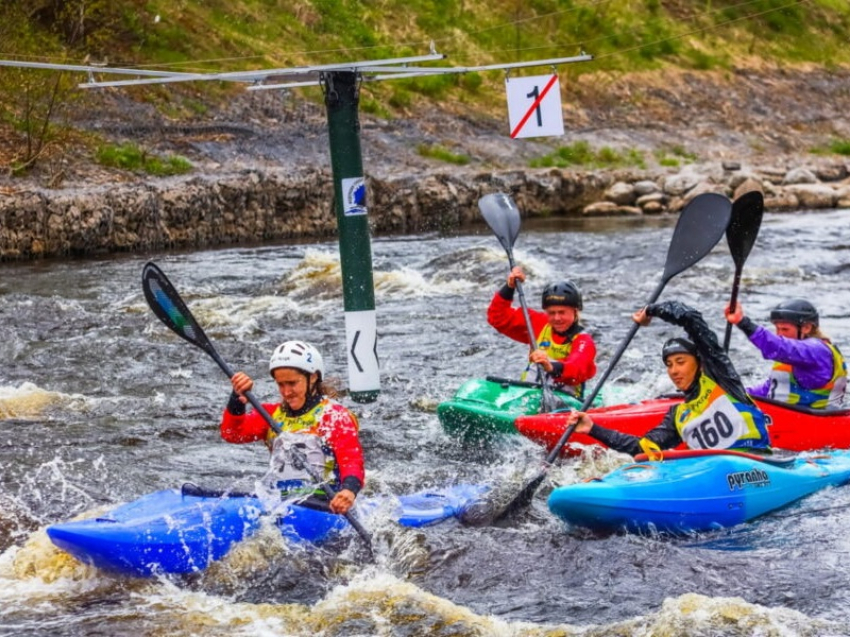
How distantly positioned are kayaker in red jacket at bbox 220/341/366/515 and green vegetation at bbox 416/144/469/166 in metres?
16.9

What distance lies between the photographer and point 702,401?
6438 millimetres

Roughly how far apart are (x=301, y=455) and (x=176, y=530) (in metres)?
0.65

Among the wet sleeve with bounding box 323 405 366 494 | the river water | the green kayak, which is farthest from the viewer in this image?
the green kayak

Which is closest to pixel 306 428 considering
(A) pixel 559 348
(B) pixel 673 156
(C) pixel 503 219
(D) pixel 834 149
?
(A) pixel 559 348

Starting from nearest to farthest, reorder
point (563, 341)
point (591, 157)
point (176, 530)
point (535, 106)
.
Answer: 1. point (176, 530)
2. point (563, 341)
3. point (535, 106)
4. point (591, 157)

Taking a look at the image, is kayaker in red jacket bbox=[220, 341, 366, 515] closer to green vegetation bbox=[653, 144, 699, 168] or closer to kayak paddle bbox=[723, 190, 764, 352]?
kayak paddle bbox=[723, 190, 764, 352]

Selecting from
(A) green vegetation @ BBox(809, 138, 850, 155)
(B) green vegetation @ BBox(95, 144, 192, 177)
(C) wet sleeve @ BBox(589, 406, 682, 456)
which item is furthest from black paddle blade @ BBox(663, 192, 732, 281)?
(A) green vegetation @ BBox(809, 138, 850, 155)

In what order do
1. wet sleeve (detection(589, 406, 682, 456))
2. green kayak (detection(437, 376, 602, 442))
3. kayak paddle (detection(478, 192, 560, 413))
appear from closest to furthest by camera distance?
wet sleeve (detection(589, 406, 682, 456)) → green kayak (detection(437, 376, 602, 442)) → kayak paddle (detection(478, 192, 560, 413))

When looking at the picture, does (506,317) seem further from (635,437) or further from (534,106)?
(635,437)

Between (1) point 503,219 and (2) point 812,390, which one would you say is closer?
(2) point 812,390

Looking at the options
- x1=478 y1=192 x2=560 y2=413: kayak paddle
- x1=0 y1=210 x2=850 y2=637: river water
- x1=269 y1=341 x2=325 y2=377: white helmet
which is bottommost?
x1=0 y1=210 x2=850 y2=637: river water

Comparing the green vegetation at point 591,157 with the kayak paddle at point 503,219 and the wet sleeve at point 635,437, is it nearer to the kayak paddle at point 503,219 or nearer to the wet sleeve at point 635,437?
the kayak paddle at point 503,219

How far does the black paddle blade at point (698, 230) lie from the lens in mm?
7781

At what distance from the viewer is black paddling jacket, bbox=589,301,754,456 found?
249 inches
